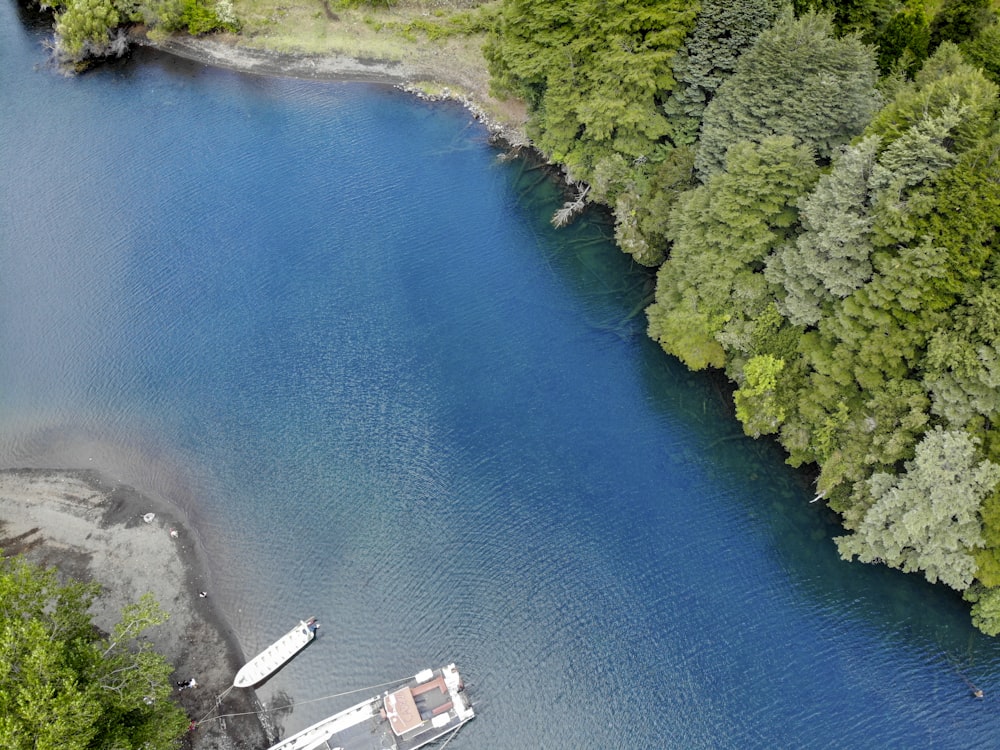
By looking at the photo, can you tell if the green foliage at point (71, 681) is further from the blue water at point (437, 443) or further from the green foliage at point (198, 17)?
the green foliage at point (198, 17)

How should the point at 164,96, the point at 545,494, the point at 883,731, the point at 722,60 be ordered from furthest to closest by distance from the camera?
the point at 164,96
the point at 722,60
the point at 545,494
the point at 883,731

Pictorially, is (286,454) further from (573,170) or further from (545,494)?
(573,170)

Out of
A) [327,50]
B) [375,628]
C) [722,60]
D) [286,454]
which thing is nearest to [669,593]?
[375,628]

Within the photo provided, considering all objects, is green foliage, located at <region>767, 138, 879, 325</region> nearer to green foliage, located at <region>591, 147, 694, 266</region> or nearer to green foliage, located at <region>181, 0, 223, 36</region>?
green foliage, located at <region>591, 147, 694, 266</region>

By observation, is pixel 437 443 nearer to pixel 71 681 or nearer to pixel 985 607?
pixel 71 681

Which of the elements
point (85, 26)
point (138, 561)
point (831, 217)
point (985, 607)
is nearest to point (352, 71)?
point (85, 26)

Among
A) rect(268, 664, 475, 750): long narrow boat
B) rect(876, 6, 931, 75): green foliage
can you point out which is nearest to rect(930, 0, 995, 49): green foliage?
rect(876, 6, 931, 75): green foliage
